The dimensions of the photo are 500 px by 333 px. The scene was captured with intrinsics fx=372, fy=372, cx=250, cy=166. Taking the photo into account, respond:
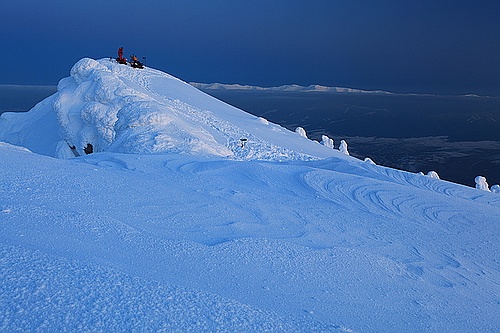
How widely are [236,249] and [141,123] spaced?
913cm

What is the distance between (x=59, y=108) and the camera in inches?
877

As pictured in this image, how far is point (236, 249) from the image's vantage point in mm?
3457

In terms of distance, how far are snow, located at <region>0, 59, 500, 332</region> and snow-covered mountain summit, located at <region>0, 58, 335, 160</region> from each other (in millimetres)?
3596

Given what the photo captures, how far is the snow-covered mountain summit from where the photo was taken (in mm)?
11195

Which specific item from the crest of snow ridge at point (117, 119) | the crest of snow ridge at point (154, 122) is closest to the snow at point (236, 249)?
the crest of snow ridge at point (117, 119)

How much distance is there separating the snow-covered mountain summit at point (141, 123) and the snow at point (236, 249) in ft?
11.8

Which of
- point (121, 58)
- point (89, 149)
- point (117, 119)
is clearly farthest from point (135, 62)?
point (117, 119)

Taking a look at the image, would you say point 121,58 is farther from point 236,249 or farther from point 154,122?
point 236,249

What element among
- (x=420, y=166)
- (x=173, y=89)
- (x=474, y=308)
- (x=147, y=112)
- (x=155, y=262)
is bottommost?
(x=420, y=166)

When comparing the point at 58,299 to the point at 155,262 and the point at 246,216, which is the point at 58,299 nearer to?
the point at 155,262

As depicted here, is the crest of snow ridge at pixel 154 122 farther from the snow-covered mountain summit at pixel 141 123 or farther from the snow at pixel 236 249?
the snow at pixel 236 249

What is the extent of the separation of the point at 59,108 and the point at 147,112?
43.1ft

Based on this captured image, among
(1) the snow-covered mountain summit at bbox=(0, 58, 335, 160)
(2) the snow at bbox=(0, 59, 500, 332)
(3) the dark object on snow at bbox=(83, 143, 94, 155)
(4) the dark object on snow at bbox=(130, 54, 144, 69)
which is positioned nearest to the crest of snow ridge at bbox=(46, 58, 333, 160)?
(1) the snow-covered mountain summit at bbox=(0, 58, 335, 160)

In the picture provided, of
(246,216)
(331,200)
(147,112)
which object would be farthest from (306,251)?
(147,112)
